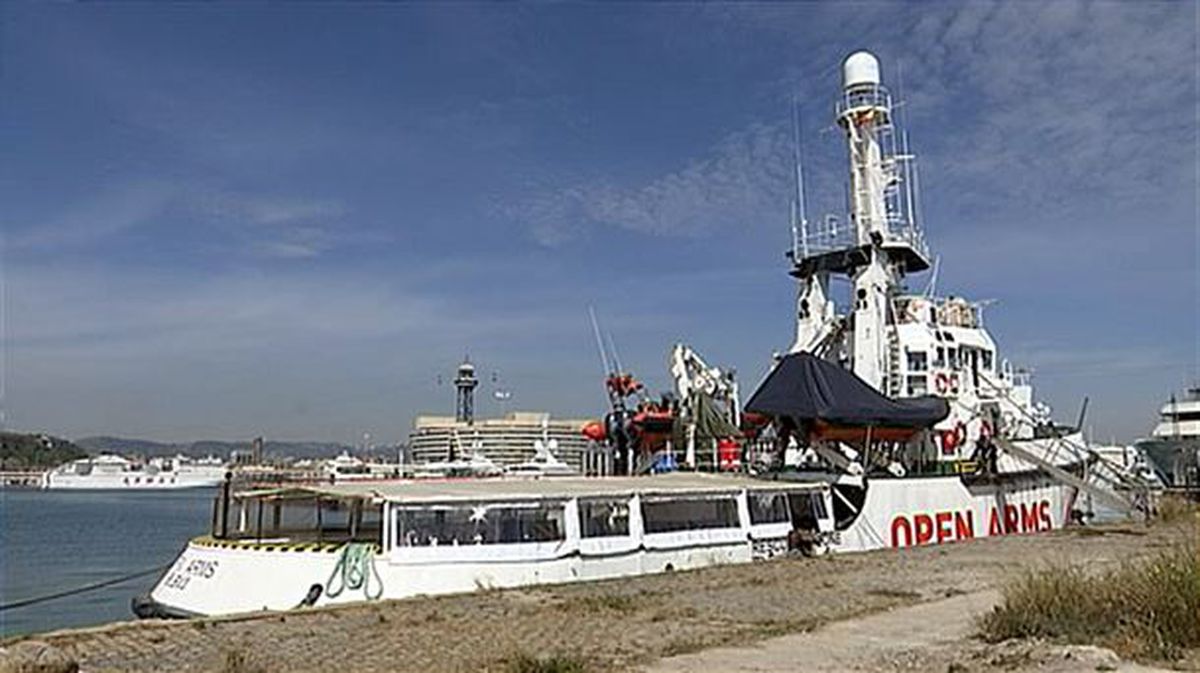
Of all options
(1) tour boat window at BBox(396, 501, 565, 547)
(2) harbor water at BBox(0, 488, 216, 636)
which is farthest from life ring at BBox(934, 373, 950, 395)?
(2) harbor water at BBox(0, 488, 216, 636)

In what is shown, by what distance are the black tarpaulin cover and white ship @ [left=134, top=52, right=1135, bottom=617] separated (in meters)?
0.06

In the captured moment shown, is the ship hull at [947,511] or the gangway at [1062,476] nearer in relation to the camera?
the ship hull at [947,511]

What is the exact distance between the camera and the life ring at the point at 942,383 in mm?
33156

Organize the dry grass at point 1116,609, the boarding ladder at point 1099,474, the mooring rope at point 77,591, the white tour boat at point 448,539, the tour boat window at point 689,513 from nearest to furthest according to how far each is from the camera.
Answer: the dry grass at point 1116,609 → the white tour boat at point 448,539 → the tour boat window at point 689,513 → the mooring rope at point 77,591 → the boarding ladder at point 1099,474

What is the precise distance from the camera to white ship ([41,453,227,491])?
6471 inches

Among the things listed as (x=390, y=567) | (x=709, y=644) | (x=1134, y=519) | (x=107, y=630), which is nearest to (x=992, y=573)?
(x=709, y=644)

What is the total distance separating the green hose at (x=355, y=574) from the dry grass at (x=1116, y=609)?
33.5ft

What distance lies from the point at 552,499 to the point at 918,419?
13320mm

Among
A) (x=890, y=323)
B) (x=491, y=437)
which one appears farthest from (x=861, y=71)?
(x=491, y=437)

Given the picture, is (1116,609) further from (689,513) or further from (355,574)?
(355,574)

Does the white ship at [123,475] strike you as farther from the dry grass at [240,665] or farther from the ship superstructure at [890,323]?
the dry grass at [240,665]

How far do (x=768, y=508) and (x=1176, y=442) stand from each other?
2367 inches

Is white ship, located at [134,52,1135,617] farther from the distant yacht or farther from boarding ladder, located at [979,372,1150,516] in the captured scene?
the distant yacht

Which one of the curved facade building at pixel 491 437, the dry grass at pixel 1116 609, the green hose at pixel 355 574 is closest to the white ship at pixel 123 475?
the curved facade building at pixel 491 437
